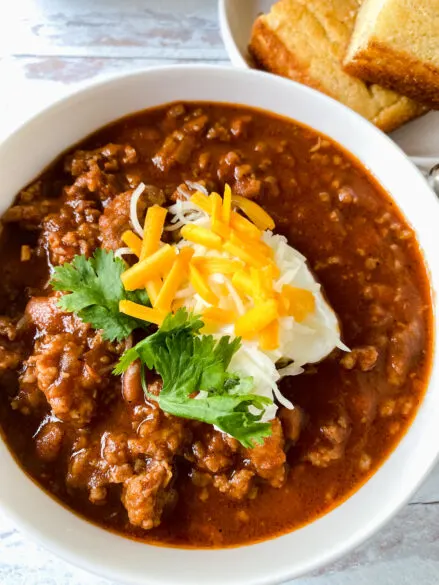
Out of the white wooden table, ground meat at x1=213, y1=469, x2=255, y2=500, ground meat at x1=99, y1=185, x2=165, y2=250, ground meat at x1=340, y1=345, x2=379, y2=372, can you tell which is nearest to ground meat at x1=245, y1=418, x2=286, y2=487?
ground meat at x1=213, y1=469, x2=255, y2=500

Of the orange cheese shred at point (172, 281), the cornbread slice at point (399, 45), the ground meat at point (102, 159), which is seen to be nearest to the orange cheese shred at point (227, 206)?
the orange cheese shred at point (172, 281)

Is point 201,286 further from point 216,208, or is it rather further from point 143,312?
point 216,208

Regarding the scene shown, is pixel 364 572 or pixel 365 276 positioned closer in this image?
pixel 365 276

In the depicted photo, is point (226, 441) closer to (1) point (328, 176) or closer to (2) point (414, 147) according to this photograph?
(1) point (328, 176)

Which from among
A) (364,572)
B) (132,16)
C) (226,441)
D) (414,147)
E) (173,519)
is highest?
(132,16)

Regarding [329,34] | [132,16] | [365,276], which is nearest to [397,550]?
[365,276]

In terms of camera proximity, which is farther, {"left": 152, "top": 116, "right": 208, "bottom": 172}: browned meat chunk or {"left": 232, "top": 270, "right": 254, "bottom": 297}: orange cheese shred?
{"left": 152, "top": 116, "right": 208, "bottom": 172}: browned meat chunk

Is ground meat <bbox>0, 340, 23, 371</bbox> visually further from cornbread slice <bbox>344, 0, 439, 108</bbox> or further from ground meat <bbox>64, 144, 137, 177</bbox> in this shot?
cornbread slice <bbox>344, 0, 439, 108</bbox>
